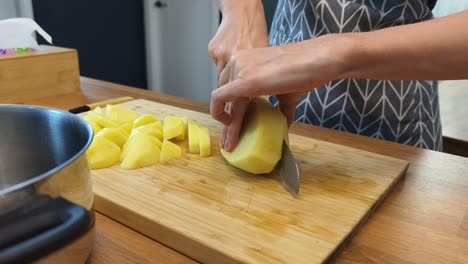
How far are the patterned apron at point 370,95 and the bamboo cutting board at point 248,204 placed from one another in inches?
9.6

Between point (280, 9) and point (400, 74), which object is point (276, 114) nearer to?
point (400, 74)

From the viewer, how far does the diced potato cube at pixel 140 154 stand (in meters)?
0.76

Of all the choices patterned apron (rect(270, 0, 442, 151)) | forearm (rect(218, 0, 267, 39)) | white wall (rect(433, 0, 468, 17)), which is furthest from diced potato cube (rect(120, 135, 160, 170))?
white wall (rect(433, 0, 468, 17))

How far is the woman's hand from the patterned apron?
0.41 meters

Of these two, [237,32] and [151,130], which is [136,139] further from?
[237,32]

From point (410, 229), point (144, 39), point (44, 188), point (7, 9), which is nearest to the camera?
point (44, 188)

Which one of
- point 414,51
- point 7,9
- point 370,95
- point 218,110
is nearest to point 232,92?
point 218,110

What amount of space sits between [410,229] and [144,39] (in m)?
3.13

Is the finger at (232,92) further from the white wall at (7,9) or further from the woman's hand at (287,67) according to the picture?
the white wall at (7,9)

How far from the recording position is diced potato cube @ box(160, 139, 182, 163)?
797mm

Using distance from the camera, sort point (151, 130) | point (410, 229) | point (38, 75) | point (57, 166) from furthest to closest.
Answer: point (38, 75) < point (151, 130) < point (410, 229) < point (57, 166)

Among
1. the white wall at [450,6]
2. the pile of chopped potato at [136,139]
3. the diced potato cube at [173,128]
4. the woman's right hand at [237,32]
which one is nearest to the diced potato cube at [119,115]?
the pile of chopped potato at [136,139]

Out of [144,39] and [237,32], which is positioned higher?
[237,32]

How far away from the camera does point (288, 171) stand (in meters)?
0.71
